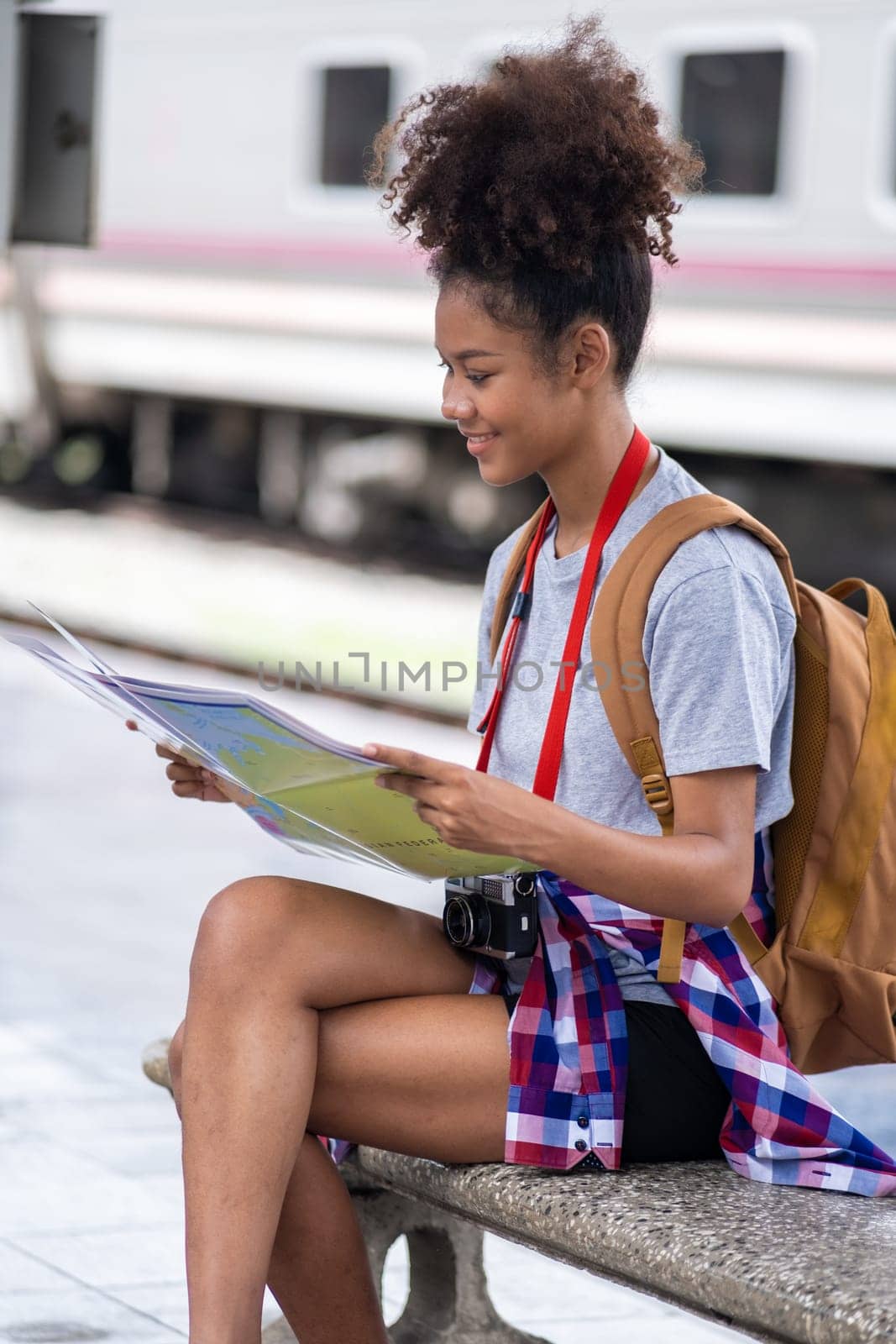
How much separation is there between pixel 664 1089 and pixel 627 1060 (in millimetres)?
51

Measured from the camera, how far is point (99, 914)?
16.6 feet

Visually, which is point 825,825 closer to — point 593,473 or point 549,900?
point 549,900

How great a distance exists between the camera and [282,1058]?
6.59ft

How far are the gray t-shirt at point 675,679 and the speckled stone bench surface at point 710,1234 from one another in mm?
212

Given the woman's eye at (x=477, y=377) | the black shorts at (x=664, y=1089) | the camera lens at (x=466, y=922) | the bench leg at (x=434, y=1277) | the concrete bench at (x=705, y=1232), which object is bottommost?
the bench leg at (x=434, y=1277)

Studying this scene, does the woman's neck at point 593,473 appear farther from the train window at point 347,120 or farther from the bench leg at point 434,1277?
the train window at point 347,120

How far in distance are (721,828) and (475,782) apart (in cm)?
27

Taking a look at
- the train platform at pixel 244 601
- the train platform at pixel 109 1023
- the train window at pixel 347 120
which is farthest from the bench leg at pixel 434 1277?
the train window at pixel 347 120

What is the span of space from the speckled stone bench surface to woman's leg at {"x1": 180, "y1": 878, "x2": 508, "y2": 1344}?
8cm

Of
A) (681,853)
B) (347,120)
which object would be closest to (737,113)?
(347,120)

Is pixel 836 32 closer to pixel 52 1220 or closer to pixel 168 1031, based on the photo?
pixel 168 1031

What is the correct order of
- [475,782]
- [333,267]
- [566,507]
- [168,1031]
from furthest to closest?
1. [333,267]
2. [168,1031]
3. [566,507]
4. [475,782]

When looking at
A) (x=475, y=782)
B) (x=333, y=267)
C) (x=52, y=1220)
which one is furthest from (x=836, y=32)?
(x=475, y=782)

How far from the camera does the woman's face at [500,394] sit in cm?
216
